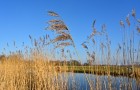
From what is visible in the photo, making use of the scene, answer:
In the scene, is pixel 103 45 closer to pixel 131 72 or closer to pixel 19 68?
pixel 131 72

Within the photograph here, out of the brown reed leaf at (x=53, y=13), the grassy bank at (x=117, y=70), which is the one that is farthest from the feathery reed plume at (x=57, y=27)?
the grassy bank at (x=117, y=70)

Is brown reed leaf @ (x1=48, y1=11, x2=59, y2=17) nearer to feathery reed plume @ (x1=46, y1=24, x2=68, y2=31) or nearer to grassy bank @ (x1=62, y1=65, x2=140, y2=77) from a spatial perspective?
feathery reed plume @ (x1=46, y1=24, x2=68, y2=31)

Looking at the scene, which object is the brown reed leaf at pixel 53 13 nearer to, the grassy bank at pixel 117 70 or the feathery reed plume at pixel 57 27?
the feathery reed plume at pixel 57 27

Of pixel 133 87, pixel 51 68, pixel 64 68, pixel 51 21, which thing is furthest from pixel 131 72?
pixel 51 68

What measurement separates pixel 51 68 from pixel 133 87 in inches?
132

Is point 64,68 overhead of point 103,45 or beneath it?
beneath

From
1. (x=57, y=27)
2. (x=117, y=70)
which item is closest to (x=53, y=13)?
(x=57, y=27)

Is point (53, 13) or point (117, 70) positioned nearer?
point (53, 13)

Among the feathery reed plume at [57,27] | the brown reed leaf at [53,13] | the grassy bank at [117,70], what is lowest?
the grassy bank at [117,70]

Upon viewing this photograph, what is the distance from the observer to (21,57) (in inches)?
354

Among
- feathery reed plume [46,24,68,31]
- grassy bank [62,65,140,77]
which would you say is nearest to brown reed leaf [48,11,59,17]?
feathery reed plume [46,24,68,31]

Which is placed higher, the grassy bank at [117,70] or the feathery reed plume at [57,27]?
the feathery reed plume at [57,27]

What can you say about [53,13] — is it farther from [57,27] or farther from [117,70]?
[117,70]

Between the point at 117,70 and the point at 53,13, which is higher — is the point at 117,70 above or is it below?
below
